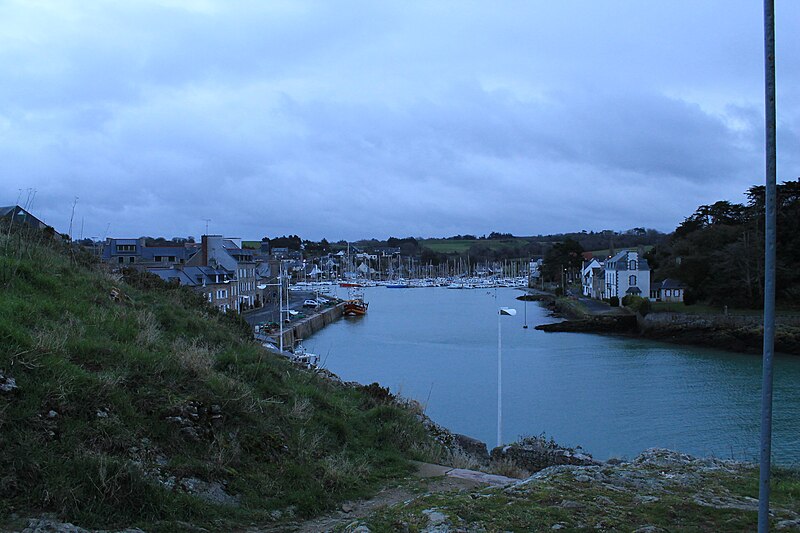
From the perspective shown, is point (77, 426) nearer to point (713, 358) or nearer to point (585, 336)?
point (713, 358)

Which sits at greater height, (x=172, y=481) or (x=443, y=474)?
(x=172, y=481)

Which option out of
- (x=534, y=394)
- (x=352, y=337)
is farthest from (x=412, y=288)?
(x=534, y=394)

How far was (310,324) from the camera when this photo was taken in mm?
58469

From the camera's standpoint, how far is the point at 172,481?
5887 millimetres

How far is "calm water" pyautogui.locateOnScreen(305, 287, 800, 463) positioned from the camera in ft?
78.9

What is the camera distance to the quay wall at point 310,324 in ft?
137

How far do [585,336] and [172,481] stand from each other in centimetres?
5359

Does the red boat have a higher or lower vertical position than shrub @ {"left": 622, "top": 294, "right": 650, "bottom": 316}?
lower

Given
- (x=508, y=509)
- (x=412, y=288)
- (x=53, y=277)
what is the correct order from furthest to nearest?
1. (x=412, y=288)
2. (x=53, y=277)
3. (x=508, y=509)

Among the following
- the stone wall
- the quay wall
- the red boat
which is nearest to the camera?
the quay wall

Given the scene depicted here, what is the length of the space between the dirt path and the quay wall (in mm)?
31827

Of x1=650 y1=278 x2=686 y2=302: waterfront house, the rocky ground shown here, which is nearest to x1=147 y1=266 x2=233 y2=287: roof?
the rocky ground

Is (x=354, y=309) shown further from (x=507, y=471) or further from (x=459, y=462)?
(x=459, y=462)

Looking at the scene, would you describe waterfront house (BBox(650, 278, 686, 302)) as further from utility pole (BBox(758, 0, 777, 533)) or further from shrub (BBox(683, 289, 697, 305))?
utility pole (BBox(758, 0, 777, 533))
